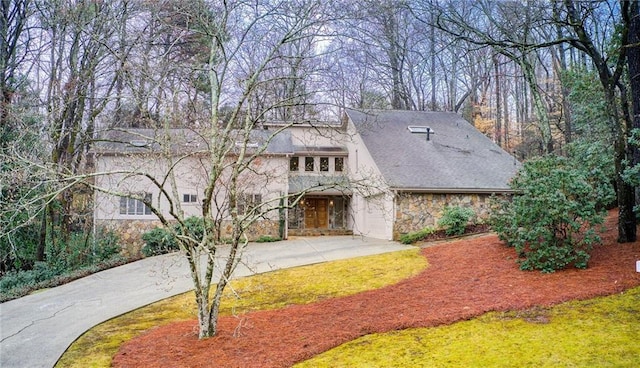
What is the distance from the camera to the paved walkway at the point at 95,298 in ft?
23.4

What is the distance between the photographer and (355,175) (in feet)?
71.3

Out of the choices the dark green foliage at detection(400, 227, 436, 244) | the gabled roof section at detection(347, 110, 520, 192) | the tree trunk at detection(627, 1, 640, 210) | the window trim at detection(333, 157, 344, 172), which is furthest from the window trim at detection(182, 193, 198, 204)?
the tree trunk at detection(627, 1, 640, 210)

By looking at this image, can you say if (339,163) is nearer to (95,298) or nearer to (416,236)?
(416,236)

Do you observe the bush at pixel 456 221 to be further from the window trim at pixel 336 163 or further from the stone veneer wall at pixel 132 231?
the stone veneer wall at pixel 132 231

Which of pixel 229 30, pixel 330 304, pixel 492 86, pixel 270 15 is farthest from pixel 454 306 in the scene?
pixel 492 86

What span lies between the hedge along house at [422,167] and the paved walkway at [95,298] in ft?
5.85

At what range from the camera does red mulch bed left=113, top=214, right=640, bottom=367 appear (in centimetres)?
600

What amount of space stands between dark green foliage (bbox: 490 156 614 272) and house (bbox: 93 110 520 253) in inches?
216

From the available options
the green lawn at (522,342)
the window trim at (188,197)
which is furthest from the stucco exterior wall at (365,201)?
the green lawn at (522,342)

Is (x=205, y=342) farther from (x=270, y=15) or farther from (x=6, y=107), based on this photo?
(x=6, y=107)

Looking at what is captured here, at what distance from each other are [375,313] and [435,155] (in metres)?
13.1

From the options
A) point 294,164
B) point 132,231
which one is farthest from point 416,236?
point 132,231

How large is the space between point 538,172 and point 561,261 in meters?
1.87

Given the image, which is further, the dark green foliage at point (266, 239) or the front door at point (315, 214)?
the front door at point (315, 214)
